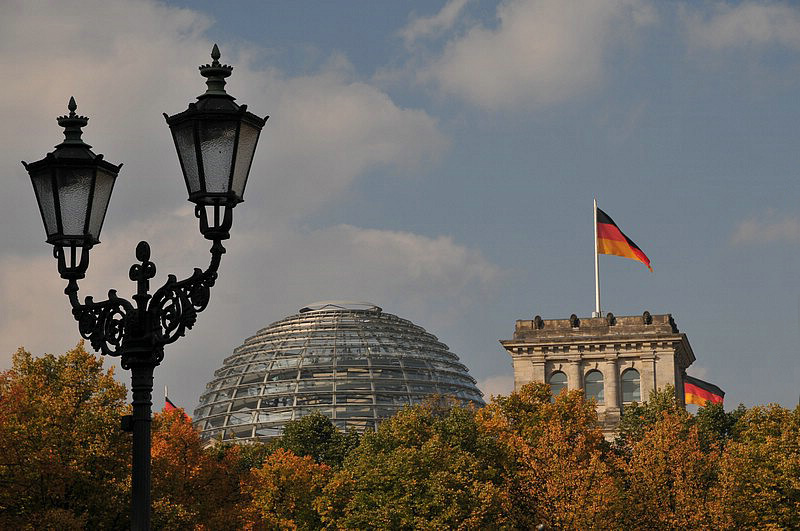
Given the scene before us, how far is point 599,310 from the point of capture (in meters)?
118

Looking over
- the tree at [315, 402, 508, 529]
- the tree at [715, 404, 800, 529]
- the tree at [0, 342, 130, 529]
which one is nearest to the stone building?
the tree at [315, 402, 508, 529]

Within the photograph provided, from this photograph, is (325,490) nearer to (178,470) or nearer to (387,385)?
(178,470)

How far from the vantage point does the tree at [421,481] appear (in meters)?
74.7

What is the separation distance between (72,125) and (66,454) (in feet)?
139

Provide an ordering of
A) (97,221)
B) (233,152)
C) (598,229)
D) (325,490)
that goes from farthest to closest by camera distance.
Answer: (598,229)
(325,490)
(97,221)
(233,152)

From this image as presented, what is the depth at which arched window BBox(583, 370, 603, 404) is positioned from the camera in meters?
115

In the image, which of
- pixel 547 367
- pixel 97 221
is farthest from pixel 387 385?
pixel 97 221

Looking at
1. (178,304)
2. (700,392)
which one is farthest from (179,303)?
(700,392)

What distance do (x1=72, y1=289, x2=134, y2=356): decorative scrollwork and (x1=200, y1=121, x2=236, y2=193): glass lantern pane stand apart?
6.47 ft

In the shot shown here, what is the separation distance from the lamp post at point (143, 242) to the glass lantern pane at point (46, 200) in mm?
11

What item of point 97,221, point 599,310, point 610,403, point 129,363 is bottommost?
point 129,363

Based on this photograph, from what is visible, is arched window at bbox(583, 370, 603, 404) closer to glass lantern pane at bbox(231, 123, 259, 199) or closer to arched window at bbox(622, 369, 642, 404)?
arched window at bbox(622, 369, 642, 404)

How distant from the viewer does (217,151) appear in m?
14.8

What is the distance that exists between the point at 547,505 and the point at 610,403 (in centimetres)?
4031
